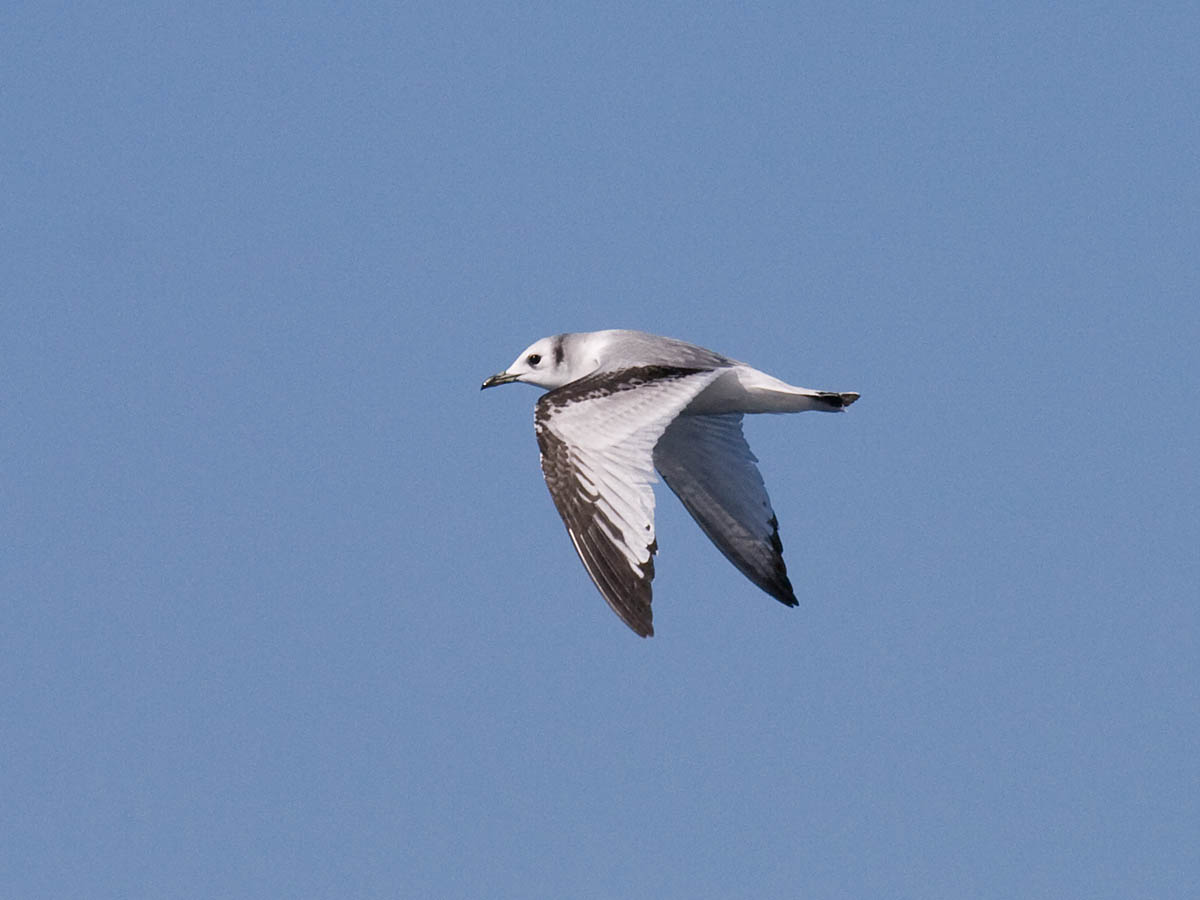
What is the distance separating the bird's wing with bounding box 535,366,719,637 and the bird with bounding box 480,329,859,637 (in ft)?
0.03

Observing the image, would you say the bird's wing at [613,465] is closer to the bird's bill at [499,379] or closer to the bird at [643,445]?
the bird at [643,445]

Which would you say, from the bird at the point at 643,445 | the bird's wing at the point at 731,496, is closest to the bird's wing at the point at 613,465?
the bird at the point at 643,445

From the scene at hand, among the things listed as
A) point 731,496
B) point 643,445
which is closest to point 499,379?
point 731,496

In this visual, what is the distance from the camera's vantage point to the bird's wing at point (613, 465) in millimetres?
13055

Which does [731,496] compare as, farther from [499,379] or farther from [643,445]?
[643,445]

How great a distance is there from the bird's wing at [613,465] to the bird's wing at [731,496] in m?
2.74

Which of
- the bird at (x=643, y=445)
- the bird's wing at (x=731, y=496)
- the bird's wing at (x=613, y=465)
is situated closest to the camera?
the bird's wing at (x=613, y=465)

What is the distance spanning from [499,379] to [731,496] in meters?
2.72

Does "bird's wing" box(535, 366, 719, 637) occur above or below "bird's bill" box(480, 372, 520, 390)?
below

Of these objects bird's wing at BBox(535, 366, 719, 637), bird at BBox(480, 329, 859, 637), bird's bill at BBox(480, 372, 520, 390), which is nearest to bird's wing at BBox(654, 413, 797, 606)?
bird at BBox(480, 329, 859, 637)

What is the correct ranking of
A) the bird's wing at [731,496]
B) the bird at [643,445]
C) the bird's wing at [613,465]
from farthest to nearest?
the bird's wing at [731,496], the bird at [643,445], the bird's wing at [613,465]

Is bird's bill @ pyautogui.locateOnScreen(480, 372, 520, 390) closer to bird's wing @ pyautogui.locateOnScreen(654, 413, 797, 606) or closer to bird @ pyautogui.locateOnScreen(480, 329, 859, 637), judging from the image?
bird @ pyautogui.locateOnScreen(480, 329, 859, 637)

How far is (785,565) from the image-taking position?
59.8ft

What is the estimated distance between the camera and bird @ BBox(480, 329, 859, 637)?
13.2 metres
